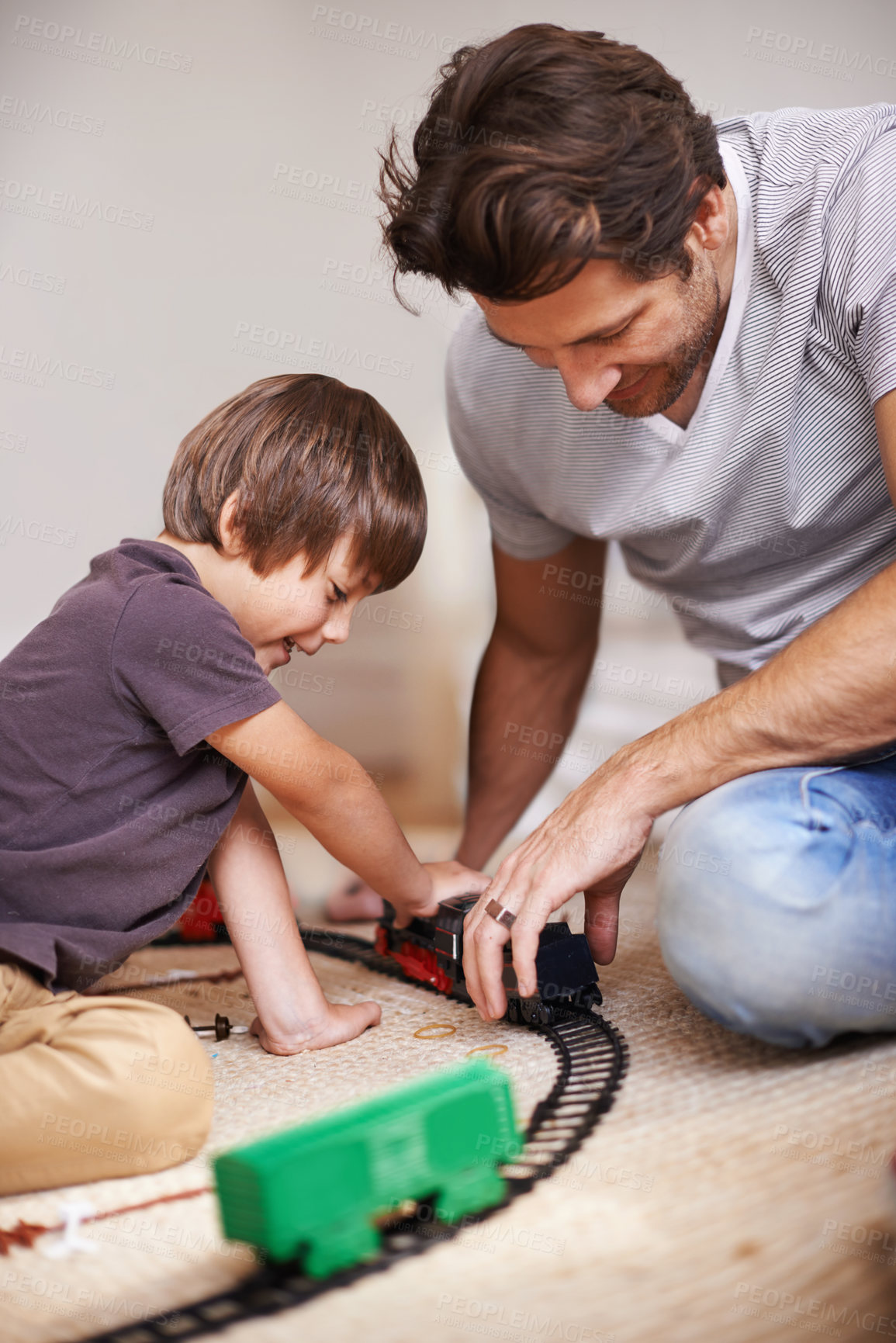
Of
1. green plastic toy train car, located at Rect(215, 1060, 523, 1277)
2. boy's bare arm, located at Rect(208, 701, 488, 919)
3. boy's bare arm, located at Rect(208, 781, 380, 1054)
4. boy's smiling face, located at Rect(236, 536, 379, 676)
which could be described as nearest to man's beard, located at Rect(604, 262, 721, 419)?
boy's smiling face, located at Rect(236, 536, 379, 676)

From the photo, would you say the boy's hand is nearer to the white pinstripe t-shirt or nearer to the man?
the man

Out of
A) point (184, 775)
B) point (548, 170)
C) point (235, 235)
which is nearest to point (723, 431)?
point (548, 170)

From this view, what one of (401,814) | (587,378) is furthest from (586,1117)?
(401,814)

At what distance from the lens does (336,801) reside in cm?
94

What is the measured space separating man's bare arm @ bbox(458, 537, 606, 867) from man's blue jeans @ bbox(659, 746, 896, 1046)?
564mm

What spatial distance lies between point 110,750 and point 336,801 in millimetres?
203

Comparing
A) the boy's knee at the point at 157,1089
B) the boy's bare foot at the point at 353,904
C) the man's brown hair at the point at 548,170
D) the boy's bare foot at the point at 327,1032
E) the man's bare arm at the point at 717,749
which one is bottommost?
the boy's bare foot at the point at 353,904

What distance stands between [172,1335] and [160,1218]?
134mm

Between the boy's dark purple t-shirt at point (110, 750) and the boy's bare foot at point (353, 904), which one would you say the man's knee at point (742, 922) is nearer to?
the boy's dark purple t-shirt at point (110, 750)

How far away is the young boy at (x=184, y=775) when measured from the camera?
715mm

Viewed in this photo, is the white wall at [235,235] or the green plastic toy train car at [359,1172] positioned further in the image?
the white wall at [235,235]

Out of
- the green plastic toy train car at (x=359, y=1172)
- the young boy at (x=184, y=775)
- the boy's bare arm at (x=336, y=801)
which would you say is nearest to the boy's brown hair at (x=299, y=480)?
the young boy at (x=184, y=775)

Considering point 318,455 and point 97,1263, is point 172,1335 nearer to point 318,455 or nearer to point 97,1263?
point 97,1263

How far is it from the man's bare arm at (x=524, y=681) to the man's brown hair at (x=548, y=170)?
52 centimetres
